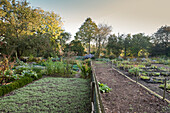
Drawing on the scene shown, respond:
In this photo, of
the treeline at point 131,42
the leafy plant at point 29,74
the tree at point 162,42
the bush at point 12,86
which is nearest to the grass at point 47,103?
the bush at point 12,86

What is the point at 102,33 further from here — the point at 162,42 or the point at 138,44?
the point at 162,42

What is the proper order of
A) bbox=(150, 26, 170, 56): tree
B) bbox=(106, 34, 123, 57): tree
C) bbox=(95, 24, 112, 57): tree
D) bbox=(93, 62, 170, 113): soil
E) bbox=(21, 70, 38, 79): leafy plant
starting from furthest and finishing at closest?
1. bbox=(95, 24, 112, 57): tree
2. bbox=(106, 34, 123, 57): tree
3. bbox=(150, 26, 170, 56): tree
4. bbox=(21, 70, 38, 79): leafy plant
5. bbox=(93, 62, 170, 113): soil

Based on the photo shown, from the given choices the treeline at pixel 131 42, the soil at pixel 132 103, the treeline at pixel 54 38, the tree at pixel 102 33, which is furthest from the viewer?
the tree at pixel 102 33

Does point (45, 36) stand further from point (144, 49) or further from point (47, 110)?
point (144, 49)

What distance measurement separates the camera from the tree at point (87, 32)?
2057 centimetres

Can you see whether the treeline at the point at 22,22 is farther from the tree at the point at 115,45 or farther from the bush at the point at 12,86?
the tree at the point at 115,45

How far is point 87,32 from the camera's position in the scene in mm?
20562

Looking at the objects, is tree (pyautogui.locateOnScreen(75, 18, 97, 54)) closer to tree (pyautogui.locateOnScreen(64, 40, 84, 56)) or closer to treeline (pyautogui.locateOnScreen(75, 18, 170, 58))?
treeline (pyautogui.locateOnScreen(75, 18, 170, 58))

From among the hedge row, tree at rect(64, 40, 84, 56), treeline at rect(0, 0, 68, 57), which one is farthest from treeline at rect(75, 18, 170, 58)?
the hedge row

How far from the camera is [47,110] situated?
1975 mm

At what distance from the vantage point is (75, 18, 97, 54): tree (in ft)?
67.5

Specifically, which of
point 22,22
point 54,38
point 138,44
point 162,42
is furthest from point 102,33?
point 22,22

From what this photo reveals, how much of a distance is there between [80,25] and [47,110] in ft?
69.3

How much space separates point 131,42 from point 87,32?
8.46 meters
